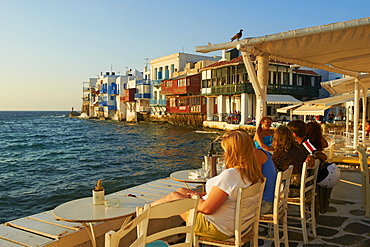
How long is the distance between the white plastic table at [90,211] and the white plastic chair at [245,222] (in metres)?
0.74

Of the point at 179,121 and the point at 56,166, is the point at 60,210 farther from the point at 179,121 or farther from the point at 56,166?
the point at 179,121

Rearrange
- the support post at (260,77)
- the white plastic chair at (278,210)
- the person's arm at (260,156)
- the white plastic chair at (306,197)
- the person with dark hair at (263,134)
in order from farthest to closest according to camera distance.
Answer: the person with dark hair at (263,134)
the support post at (260,77)
the white plastic chair at (306,197)
the person's arm at (260,156)
the white plastic chair at (278,210)

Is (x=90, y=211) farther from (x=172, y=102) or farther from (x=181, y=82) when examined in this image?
(x=172, y=102)

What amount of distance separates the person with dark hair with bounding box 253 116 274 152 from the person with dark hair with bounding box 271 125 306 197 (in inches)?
53.8

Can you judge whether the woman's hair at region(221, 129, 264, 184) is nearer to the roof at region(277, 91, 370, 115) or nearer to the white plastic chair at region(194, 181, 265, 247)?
the white plastic chair at region(194, 181, 265, 247)

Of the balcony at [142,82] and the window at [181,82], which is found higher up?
the balcony at [142,82]

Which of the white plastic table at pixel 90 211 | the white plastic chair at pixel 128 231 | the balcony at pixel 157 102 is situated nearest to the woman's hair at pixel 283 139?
the white plastic table at pixel 90 211

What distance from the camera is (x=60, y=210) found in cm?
314

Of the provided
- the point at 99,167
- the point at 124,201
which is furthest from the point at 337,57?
the point at 99,167

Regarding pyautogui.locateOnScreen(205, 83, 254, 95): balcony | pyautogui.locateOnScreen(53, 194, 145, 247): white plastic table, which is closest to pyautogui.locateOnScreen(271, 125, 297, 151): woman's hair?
pyautogui.locateOnScreen(53, 194, 145, 247): white plastic table

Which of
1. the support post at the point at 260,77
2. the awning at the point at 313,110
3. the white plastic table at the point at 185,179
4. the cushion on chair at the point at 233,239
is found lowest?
the cushion on chair at the point at 233,239

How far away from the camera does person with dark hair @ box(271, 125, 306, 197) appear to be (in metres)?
4.26

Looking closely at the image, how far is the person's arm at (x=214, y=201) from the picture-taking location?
280 cm

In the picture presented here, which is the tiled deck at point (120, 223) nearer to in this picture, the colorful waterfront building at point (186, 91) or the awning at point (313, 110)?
the awning at point (313, 110)
